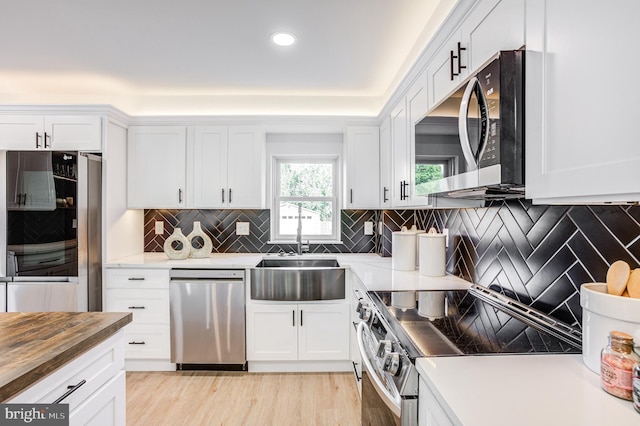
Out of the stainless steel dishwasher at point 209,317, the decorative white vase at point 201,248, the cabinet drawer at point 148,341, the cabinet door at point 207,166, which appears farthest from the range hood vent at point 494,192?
the cabinet drawer at point 148,341

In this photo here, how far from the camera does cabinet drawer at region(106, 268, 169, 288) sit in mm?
2689

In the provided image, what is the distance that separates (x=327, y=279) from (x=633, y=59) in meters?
2.29

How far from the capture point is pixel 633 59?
0.60 meters

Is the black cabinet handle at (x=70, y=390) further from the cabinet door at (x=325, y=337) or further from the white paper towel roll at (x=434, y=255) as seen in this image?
the white paper towel roll at (x=434, y=255)

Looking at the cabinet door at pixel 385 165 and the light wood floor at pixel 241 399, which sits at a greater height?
the cabinet door at pixel 385 165

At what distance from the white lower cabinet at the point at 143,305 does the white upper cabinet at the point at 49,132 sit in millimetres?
1103

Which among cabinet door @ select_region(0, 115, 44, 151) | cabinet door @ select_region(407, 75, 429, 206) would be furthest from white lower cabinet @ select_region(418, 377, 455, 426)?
cabinet door @ select_region(0, 115, 44, 151)

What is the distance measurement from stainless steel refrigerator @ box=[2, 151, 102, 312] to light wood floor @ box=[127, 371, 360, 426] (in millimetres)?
914

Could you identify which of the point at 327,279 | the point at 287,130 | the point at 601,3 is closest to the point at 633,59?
the point at 601,3

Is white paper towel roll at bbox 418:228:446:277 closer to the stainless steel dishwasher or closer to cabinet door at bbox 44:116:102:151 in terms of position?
the stainless steel dishwasher

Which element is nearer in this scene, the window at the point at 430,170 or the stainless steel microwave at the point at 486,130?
the stainless steel microwave at the point at 486,130

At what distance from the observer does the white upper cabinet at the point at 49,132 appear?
2.67 meters

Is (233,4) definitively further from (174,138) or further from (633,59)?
(633,59)

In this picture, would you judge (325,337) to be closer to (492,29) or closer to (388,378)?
(388,378)
